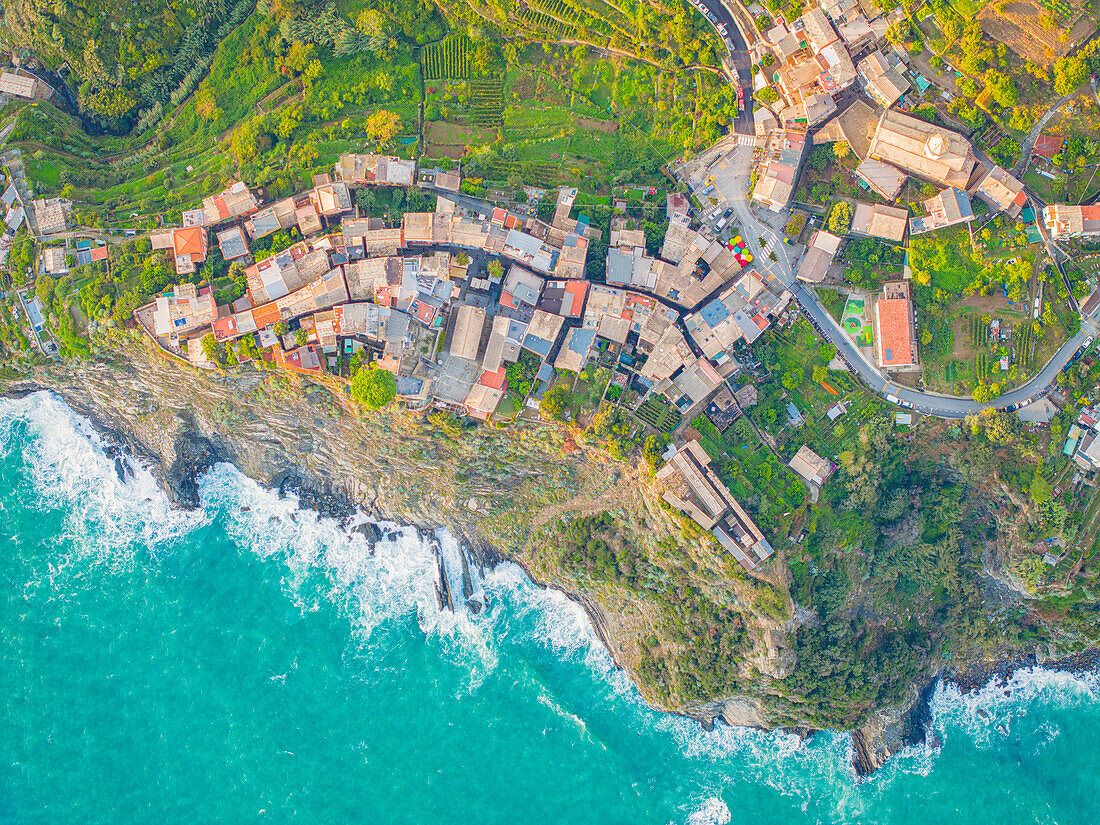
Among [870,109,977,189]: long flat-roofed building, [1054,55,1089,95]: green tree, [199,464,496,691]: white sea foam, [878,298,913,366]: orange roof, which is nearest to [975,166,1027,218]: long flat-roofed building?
[870,109,977,189]: long flat-roofed building

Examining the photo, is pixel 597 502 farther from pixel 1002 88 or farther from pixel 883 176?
pixel 1002 88

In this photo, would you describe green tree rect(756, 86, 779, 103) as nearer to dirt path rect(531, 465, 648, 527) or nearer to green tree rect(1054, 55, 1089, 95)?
green tree rect(1054, 55, 1089, 95)

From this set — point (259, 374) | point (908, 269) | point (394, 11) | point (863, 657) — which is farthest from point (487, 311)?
point (863, 657)

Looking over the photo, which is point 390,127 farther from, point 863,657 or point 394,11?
point 863,657

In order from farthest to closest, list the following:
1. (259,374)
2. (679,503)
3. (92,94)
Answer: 1. (92,94)
2. (259,374)
3. (679,503)

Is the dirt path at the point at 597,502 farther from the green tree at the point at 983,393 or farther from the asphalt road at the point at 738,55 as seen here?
the asphalt road at the point at 738,55
